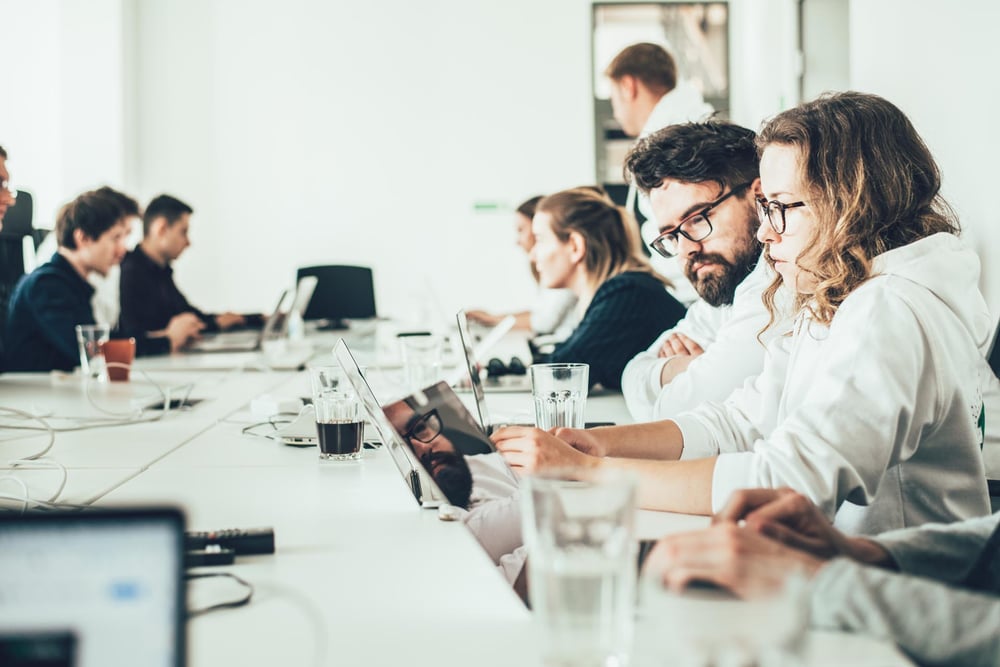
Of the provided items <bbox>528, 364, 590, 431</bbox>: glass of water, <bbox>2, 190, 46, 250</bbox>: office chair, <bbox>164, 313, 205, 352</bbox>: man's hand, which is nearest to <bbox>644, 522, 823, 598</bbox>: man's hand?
<bbox>528, 364, 590, 431</bbox>: glass of water

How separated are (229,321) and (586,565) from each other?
4.42 metres

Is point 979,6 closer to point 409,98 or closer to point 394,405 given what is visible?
point 394,405

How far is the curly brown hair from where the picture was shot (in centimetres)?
137

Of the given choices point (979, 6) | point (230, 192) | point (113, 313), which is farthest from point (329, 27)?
point (979, 6)

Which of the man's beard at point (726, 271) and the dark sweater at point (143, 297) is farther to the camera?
the dark sweater at point (143, 297)

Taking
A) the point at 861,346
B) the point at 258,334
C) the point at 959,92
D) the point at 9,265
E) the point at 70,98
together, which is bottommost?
the point at 258,334

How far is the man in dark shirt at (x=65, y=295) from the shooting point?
3.40 meters

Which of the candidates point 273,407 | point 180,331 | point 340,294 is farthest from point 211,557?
point 340,294

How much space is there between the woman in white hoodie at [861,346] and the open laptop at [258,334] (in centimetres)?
217

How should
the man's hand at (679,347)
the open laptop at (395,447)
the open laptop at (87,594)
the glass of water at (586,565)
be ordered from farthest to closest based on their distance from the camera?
the man's hand at (679,347), the open laptop at (395,447), the glass of water at (586,565), the open laptop at (87,594)

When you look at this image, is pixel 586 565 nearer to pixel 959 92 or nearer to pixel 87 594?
pixel 87 594

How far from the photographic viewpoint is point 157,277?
193 inches

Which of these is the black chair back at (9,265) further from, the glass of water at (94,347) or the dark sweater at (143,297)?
the glass of water at (94,347)

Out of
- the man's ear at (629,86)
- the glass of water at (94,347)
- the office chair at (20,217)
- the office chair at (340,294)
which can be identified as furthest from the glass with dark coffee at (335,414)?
the office chair at (340,294)
